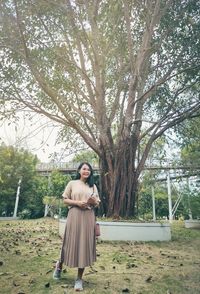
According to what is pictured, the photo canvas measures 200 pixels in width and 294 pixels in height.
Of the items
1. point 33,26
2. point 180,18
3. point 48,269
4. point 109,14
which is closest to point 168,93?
point 180,18

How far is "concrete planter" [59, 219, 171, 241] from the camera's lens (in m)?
6.92

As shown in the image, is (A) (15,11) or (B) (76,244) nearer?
(B) (76,244)

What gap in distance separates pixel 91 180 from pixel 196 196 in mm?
9018

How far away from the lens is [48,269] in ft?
13.9

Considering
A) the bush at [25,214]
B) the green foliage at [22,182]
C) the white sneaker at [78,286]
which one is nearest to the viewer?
the white sneaker at [78,286]

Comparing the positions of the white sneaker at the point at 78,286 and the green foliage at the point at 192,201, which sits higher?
the green foliage at the point at 192,201

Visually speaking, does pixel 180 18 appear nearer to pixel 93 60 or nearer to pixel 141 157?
pixel 93 60

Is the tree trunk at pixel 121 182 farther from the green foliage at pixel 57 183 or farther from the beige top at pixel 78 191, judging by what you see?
the green foliage at pixel 57 183

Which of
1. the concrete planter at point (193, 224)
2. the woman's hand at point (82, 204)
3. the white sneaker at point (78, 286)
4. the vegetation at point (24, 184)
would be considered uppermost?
the vegetation at point (24, 184)

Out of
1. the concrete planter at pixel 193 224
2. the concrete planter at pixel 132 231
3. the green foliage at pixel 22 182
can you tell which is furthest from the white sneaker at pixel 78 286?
the green foliage at pixel 22 182

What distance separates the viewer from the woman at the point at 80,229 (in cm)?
335

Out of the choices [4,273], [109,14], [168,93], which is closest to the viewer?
[4,273]

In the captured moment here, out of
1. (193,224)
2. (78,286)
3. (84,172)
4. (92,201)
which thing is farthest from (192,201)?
(78,286)

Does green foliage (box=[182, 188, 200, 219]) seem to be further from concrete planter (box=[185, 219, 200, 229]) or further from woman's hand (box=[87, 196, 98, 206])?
woman's hand (box=[87, 196, 98, 206])
